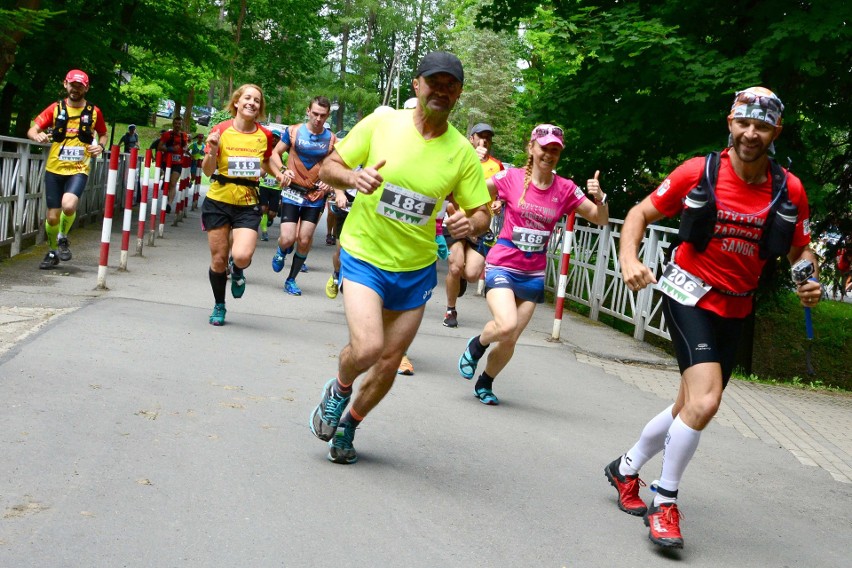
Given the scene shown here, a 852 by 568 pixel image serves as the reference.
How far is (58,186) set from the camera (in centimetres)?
1291

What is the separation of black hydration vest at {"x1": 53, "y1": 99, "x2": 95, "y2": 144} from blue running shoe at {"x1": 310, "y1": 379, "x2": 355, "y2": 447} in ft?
26.3

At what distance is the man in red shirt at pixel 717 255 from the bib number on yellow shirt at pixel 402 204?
1.04 meters

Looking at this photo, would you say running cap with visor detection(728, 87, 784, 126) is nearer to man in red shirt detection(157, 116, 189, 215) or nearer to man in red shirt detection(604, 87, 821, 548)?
man in red shirt detection(604, 87, 821, 548)

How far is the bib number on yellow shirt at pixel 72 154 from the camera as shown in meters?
12.8

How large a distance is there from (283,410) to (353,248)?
1.63 m

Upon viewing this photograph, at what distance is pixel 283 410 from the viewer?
22.9 ft

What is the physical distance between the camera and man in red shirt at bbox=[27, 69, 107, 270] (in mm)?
12703

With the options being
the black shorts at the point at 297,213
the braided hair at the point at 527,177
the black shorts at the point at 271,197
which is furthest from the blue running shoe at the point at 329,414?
the black shorts at the point at 271,197

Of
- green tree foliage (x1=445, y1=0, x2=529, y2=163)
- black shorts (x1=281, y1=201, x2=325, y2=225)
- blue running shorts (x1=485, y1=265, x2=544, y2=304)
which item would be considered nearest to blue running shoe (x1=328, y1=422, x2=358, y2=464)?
blue running shorts (x1=485, y1=265, x2=544, y2=304)

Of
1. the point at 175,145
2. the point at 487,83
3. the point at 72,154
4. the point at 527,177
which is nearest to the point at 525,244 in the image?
the point at 527,177

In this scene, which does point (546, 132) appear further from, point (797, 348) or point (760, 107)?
point (797, 348)

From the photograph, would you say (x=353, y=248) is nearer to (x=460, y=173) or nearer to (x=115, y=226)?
(x=460, y=173)

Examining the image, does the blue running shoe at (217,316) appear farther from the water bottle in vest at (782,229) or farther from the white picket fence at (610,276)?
the water bottle in vest at (782,229)

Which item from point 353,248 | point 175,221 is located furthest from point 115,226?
point 353,248
